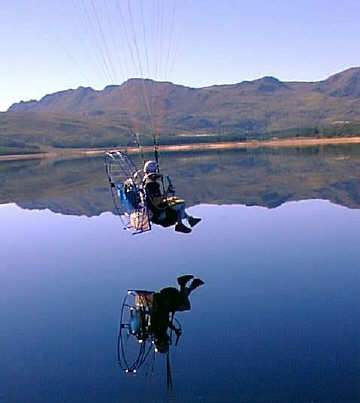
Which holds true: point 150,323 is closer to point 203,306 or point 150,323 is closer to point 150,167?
point 203,306

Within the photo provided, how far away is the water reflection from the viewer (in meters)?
12.3

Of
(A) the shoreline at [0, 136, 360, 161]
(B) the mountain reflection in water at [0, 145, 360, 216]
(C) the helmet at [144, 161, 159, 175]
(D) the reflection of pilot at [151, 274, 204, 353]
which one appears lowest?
(A) the shoreline at [0, 136, 360, 161]

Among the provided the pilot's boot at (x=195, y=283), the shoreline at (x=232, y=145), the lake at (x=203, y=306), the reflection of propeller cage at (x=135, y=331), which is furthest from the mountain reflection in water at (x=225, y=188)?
the shoreline at (x=232, y=145)

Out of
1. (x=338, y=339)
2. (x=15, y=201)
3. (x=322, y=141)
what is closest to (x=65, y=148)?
(x=322, y=141)

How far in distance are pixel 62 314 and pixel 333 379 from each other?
25.4 feet

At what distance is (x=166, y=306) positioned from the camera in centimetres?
1523

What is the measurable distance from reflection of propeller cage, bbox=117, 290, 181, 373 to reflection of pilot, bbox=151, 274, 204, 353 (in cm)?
15

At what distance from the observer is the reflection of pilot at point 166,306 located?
43.4 ft

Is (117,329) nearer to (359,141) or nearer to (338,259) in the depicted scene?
(338,259)

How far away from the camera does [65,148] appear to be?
180875 mm

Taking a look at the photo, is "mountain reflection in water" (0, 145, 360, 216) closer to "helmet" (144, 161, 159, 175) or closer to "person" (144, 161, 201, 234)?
"person" (144, 161, 201, 234)

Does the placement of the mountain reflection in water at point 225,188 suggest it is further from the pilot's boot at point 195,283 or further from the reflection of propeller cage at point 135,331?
the reflection of propeller cage at point 135,331

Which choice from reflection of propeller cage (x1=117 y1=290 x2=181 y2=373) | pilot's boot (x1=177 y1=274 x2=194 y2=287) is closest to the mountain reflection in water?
pilot's boot (x1=177 y1=274 x2=194 y2=287)

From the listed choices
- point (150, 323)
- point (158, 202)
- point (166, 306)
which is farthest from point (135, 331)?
point (158, 202)
